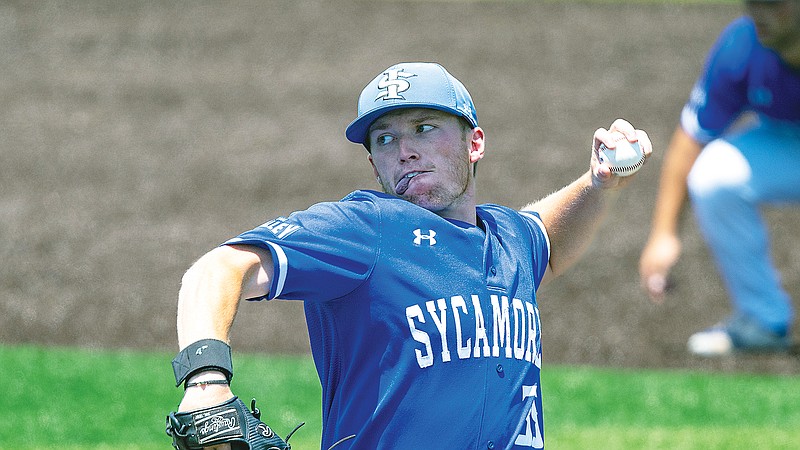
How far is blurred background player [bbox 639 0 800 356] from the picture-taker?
25.9 feet

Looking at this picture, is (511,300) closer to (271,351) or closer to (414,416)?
(414,416)

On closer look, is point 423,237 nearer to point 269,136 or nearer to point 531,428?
point 531,428

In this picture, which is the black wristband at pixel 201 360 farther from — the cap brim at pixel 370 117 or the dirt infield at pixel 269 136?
the dirt infield at pixel 269 136

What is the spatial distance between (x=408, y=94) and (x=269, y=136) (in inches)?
426

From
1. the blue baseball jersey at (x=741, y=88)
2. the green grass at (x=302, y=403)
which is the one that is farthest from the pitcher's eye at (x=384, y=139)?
the blue baseball jersey at (x=741, y=88)

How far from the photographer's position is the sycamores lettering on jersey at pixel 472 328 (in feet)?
10.8

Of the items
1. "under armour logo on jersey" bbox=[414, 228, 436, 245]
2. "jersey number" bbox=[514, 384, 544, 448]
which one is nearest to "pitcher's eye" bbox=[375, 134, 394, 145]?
"under armour logo on jersey" bbox=[414, 228, 436, 245]

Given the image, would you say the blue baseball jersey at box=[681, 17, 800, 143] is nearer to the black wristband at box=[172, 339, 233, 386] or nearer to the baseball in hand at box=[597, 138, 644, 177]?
the baseball in hand at box=[597, 138, 644, 177]

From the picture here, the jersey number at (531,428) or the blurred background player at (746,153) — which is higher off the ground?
the blurred background player at (746,153)

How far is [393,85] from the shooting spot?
348cm

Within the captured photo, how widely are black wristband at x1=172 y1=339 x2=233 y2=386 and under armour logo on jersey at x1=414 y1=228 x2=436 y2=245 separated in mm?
850

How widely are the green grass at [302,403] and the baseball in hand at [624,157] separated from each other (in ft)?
11.3

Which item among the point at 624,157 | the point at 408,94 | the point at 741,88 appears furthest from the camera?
the point at 741,88

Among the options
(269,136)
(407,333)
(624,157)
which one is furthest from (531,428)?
(269,136)
